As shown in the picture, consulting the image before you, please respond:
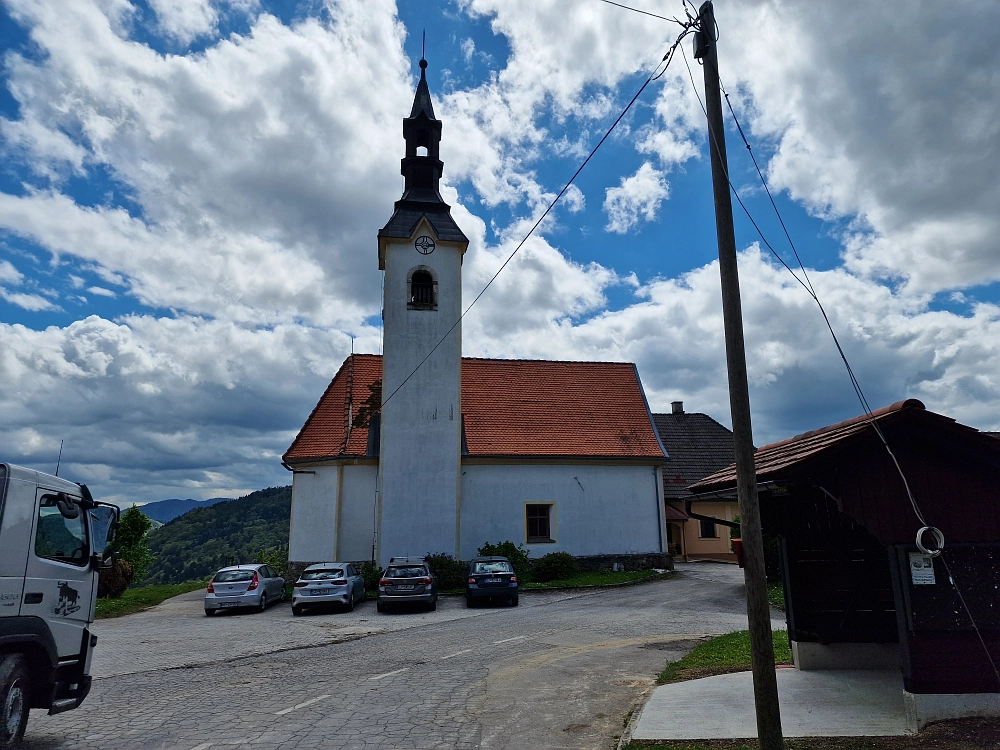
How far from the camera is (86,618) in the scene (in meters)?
7.81

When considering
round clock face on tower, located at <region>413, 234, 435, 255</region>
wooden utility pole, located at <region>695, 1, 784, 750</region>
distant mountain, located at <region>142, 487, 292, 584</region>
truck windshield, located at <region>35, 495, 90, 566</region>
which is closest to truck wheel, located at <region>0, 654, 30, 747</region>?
truck windshield, located at <region>35, 495, 90, 566</region>

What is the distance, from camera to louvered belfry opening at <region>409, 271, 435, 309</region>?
1077 inches

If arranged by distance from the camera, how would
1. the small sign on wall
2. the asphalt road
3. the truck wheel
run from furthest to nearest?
1. the asphalt road
2. the small sign on wall
3. the truck wheel

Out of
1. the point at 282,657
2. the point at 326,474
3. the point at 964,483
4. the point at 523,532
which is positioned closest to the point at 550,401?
the point at 523,532

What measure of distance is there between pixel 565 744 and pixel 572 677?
3.28 meters

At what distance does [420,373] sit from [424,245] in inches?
209

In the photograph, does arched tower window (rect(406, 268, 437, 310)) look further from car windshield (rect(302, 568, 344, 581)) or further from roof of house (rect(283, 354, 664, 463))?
car windshield (rect(302, 568, 344, 581))

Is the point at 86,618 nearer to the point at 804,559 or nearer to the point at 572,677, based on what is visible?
the point at 572,677

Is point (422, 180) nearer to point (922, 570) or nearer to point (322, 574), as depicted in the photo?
point (322, 574)

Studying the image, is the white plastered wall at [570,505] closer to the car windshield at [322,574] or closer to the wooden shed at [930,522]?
the car windshield at [322,574]

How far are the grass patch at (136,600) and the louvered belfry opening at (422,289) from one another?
14.3m

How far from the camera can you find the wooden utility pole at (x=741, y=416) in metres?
5.75

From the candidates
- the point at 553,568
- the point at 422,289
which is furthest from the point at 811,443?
the point at 422,289

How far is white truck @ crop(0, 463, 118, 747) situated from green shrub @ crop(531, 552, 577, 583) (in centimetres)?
1868
